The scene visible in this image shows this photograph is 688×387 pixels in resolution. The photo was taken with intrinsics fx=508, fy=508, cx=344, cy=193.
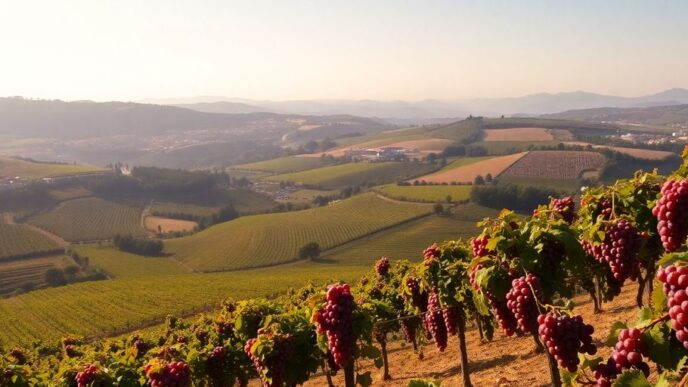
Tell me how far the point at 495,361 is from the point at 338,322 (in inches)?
535

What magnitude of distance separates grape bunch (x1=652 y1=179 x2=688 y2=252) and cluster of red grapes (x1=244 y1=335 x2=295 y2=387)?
8786 millimetres

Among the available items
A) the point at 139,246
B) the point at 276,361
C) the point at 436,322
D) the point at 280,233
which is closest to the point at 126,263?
the point at 139,246

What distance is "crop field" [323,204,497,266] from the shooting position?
117062mm

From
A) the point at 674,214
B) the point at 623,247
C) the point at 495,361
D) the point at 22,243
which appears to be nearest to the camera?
the point at 674,214

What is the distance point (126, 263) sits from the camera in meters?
132

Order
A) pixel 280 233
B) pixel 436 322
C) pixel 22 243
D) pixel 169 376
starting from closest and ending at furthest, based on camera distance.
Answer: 1. pixel 169 376
2. pixel 436 322
3. pixel 22 243
4. pixel 280 233

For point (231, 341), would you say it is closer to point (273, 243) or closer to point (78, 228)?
point (273, 243)

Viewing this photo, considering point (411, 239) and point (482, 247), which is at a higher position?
point (482, 247)

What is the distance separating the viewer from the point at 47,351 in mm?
→ 64375

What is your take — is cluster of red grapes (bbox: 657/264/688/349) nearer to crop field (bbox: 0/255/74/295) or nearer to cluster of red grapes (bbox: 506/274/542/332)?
cluster of red grapes (bbox: 506/274/542/332)

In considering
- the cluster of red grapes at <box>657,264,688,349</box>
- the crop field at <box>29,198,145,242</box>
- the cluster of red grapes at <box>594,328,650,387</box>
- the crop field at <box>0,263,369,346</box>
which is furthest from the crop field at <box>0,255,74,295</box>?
the cluster of red grapes at <box>657,264,688,349</box>

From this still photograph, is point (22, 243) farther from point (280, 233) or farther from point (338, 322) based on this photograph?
point (338, 322)

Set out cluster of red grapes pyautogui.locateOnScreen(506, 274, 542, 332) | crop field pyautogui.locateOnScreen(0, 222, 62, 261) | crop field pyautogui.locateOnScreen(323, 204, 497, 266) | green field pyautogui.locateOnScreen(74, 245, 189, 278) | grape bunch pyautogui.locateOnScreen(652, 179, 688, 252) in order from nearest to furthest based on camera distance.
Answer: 1. grape bunch pyautogui.locateOnScreen(652, 179, 688, 252)
2. cluster of red grapes pyautogui.locateOnScreen(506, 274, 542, 332)
3. crop field pyautogui.locateOnScreen(323, 204, 497, 266)
4. green field pyautogui.locateOnScreen(74, 245, 189, 278)
5. crop field pyautogui.locateOnScreen(0, 222, 62, 261)

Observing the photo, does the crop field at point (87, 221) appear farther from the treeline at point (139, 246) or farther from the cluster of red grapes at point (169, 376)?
the cluster of red grapes at point (169, 376)
